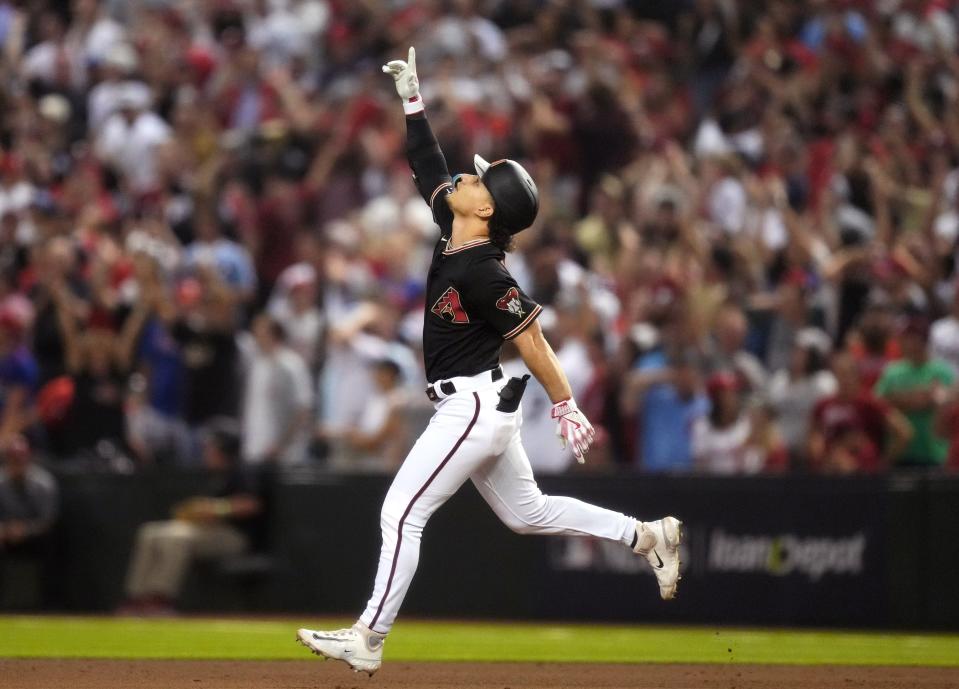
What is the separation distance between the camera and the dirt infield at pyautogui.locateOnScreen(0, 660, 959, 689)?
26.7 feet

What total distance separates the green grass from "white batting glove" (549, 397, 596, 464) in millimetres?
2521

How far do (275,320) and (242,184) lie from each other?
9.40ft

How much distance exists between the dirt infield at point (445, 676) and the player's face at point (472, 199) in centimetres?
237

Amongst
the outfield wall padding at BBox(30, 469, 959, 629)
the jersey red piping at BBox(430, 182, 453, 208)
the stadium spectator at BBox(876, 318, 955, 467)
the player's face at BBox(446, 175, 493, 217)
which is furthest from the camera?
the outfield wall padding at BBox(30, 469, 959, 629)

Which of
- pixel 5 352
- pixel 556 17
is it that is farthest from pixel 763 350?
pixel 5 352

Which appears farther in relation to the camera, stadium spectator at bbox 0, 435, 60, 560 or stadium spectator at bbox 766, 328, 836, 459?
stadium spectator at bbox 0, 435, 60, 560

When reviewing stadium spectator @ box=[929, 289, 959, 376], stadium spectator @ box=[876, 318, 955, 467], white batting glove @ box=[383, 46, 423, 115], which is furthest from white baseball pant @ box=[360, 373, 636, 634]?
stadium spectator @ box=[929, 289, 959, 376]

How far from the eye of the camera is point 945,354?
13.2 meters

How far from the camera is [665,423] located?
Answer: 13672 millimetres

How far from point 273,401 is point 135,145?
4.34 metres

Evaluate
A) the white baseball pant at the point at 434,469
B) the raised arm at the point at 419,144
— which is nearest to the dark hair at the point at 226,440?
the raised arm at the point at 419,144

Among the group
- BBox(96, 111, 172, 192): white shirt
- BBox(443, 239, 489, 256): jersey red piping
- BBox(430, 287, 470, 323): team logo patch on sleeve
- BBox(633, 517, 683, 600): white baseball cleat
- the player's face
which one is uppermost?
Result: BBox(96, 111, 172, 192): white shirt

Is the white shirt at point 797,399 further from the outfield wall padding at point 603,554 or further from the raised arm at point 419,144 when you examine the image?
the raised arm at point 419,144

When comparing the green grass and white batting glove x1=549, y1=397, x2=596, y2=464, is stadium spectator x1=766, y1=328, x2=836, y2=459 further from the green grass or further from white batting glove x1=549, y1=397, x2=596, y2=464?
white batting glove x1=549, y1=397, x2=596, y2=464
